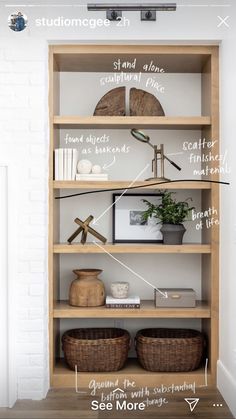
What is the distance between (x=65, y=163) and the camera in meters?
3.47

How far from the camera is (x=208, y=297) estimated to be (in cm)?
357

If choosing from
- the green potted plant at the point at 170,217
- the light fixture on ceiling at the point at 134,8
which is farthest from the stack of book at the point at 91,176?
the light fixture on ceiling at the point at 134,8

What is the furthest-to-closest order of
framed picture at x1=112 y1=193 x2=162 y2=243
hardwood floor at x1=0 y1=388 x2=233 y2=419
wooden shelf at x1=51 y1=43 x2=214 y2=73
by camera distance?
framed picture at x1=112 y1=193 x2=162 y2=243 → wooden shelf at x1=51 y1=43 x2=214 y2=73 → hardwood floor at x1=0 y1=388 x2=233 y2=419

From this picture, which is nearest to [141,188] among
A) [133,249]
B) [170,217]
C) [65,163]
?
[170,217]

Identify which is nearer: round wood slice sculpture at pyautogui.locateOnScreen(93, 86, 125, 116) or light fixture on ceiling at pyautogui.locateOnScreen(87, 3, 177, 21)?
light fixture on ceiling at pyautogui.locateOnScreen(87, 3, 177, 21)

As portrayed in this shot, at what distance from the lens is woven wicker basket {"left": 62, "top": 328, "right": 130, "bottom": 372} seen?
3449 mm

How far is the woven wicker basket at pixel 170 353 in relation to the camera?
3.47 metres

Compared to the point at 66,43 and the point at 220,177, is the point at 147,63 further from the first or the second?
the point at 220,177

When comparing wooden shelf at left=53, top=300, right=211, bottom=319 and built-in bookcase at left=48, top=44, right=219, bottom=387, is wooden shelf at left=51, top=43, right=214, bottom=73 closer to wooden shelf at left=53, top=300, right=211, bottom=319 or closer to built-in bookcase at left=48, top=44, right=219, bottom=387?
built-in bookcase at left=48, top=44, right=219, bottom=387

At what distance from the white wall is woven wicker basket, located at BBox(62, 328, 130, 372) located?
0.73 feet

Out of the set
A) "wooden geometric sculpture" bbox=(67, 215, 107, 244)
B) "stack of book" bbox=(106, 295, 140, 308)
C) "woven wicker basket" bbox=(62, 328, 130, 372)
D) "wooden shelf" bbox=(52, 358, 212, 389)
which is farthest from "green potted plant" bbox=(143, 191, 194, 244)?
"wooden shelf" bbox=(52, 358, 212, 389)

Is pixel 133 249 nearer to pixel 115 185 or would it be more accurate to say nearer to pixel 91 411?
pixel 115 185

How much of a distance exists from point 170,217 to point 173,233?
10 cm

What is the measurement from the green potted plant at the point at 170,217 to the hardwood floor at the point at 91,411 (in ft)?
3.13
